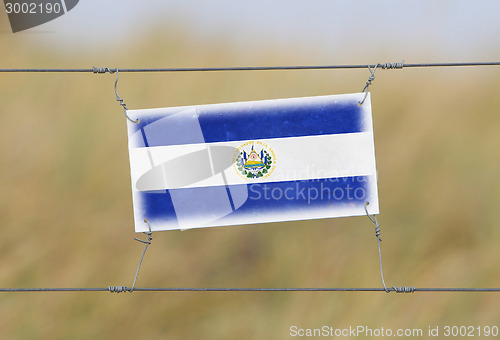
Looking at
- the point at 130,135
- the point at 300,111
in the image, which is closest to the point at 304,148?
the point at 300,111

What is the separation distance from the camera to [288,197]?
1867mm

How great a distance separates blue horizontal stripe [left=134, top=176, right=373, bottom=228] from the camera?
1.86 meters

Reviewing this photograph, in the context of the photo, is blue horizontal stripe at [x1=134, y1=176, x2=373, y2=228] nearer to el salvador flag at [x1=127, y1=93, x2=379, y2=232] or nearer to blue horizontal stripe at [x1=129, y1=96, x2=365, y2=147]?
el salvador flag at [x1=127, y1=93, x2=379, y2=232]

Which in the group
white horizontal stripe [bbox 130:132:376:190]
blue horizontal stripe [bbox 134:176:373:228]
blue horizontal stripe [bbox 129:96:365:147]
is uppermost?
blue horizontal stripe [bbox 129:96:365:147]

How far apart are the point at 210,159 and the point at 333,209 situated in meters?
0.46

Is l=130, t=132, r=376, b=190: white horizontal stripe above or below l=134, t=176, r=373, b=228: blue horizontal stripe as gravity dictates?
above

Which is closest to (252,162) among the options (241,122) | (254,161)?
(254,161)

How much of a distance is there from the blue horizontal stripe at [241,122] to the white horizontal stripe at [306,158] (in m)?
0.03

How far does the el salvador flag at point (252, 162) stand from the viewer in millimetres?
1864

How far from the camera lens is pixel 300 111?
1.89m

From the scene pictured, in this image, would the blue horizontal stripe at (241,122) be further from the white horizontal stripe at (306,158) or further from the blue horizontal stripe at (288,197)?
the blue horizontal stripe at (288,197)

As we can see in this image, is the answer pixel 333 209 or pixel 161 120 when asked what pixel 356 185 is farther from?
pixel 161 120

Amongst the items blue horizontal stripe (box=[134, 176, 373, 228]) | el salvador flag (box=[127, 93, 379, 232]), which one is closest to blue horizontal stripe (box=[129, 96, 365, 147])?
el salvador flag (box=[127, 93, 379, 232])

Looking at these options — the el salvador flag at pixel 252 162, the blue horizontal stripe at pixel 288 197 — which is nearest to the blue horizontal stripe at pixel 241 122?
the el salvador flag at pixel 252 162
